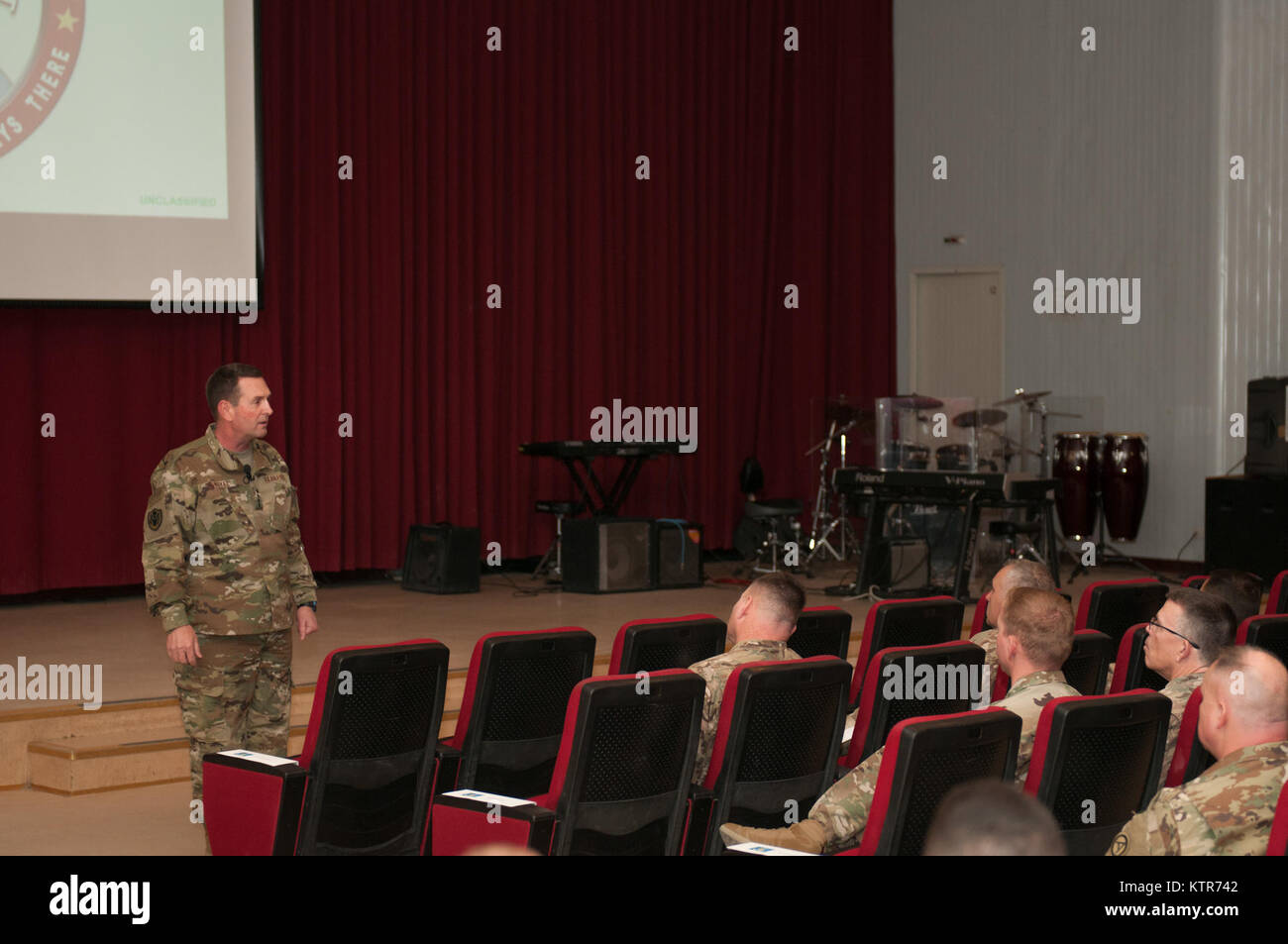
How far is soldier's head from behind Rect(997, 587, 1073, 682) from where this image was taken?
3.51 meters

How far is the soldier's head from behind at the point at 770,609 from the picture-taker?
151 inches

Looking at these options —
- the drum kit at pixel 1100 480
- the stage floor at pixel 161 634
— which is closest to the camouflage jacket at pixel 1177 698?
the stage floor at pixel 161 634

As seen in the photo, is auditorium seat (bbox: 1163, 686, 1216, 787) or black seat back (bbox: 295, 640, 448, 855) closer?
auditorium seat (bbox: 1163, 686, 1216, 787)

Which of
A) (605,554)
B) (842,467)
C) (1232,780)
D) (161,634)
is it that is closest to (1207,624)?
(1232,780)

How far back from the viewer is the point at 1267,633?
13.6 ft

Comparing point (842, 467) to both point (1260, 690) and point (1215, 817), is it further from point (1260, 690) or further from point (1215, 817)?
point (1215, 817)

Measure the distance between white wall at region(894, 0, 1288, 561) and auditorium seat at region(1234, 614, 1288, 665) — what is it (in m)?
5.88

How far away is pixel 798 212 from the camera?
11078 mm

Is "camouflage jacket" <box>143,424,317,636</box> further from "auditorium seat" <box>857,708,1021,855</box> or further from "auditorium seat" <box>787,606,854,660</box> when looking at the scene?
"auditorium seat" <box>857,708,1021,855</box>

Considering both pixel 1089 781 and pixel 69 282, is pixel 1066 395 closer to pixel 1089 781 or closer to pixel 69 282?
pixel 69 282

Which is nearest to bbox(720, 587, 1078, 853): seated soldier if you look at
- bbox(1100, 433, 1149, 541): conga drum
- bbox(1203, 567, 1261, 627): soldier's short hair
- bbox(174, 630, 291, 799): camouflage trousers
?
bbox(1203, 567, 1261, 627): soldier's short hair

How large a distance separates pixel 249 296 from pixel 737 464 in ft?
13.4

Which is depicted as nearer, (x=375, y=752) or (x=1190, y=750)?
(x=1190, y=750)

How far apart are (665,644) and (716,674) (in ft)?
1.20
